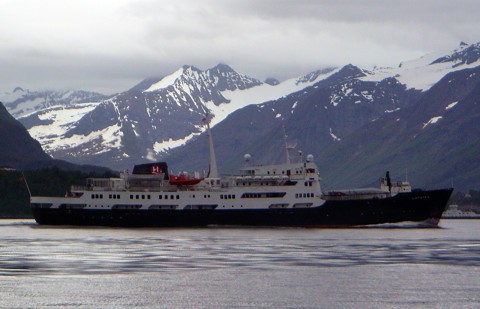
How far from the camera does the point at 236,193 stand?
541 ft

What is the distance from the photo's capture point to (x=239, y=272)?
84500 millimetres

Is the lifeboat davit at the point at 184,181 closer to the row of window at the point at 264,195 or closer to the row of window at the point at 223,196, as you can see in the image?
the row of window at the point at 223,196

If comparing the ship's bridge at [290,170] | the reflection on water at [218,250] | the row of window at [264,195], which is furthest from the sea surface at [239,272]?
the ship's bridge at [290,170]

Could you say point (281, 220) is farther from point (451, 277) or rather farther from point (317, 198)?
point (451, 277)

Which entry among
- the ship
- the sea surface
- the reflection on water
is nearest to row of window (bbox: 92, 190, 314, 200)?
the ship

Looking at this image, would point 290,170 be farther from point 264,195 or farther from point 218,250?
point 218,250

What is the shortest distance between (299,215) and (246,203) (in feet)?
26.1

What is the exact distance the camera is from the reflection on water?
9044 cm

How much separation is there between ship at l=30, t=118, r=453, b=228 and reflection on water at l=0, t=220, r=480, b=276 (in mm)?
10908

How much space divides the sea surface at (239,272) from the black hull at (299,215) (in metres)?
31.1

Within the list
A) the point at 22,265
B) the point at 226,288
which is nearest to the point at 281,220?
the point at 22,265

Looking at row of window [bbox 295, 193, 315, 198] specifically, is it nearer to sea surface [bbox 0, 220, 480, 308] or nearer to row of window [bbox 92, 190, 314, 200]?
row of window [bbox 92, 190, 314, 200]

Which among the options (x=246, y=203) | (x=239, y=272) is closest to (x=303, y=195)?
(x=246, y=203)

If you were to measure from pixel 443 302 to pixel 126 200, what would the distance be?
10176cm
